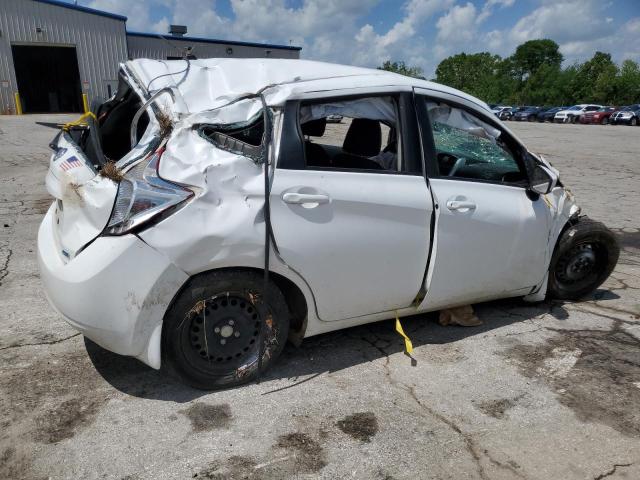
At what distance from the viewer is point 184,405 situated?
9.20 feet

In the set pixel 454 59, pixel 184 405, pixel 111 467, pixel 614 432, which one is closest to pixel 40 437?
pixel 111 467

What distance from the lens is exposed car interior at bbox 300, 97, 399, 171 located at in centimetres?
300

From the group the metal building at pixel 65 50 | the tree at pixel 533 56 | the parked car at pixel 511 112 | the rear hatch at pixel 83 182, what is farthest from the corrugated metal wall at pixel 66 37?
the tree at pixel 533 56

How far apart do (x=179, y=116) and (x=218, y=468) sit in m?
1.79

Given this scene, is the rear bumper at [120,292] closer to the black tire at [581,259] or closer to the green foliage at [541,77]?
the black tire at [581,259]

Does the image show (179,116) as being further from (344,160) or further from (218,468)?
(218,468)

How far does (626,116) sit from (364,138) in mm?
40436

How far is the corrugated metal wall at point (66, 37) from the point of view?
28.0 metres

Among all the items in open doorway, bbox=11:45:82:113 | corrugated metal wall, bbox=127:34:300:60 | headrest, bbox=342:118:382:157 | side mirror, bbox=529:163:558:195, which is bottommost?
side mirror, bbox=529:163:558:195

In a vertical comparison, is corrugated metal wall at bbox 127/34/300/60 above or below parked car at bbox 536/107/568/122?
above

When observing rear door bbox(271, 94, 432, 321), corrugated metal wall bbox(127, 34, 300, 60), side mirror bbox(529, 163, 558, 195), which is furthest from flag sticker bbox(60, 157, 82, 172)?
corrugated metal wall bbox(127, 34, 300, 60)

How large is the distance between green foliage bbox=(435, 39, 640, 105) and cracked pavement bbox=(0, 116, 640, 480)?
68105 mm

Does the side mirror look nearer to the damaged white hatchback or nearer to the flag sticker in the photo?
the damaged white hatchback

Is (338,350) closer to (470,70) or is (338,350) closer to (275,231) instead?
(275,231)
